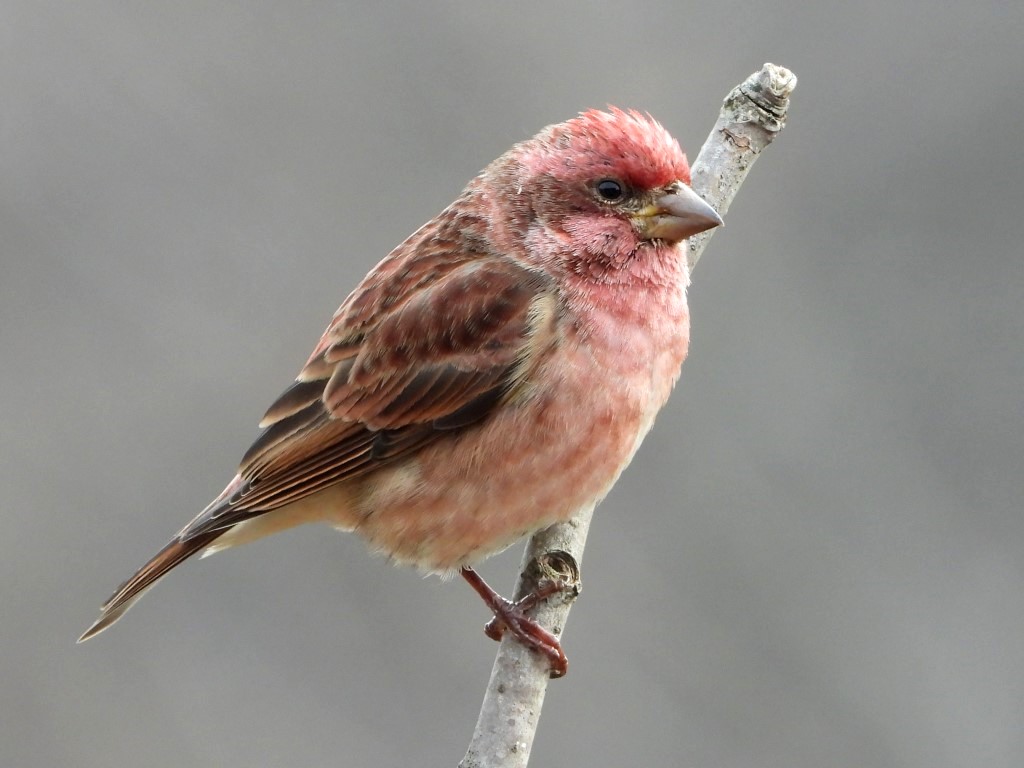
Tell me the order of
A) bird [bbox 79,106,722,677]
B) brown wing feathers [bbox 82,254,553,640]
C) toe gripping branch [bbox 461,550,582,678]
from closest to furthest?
toe gripping branch [bbox 461,550,582,678], bird [bbox 79,106,722,677], brown wing feathers [bbox 82,254,553,640]

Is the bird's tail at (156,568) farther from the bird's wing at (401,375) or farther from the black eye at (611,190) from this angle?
the black eye at (611,190)

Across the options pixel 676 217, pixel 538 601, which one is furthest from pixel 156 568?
pixel 676 217

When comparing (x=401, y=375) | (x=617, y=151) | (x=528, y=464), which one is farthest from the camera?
(x=401, y=375)

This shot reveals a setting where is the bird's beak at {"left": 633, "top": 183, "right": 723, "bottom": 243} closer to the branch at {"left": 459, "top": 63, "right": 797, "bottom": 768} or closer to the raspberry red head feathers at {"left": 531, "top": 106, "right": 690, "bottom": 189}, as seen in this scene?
the raspberry red head feathers at {"left": 531, "top": 106, "right": 690, "bottom": 189}

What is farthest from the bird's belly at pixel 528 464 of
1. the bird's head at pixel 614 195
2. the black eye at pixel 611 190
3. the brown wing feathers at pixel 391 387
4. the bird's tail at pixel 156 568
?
the bird's tail at pixel 156 568

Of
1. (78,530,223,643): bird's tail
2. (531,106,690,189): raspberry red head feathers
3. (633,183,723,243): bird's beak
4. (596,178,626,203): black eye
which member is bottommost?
(78,530,223,643): bird's tail

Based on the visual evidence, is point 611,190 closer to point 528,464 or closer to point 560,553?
point 528,464

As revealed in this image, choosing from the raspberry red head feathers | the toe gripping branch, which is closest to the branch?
the toe gripping branch
